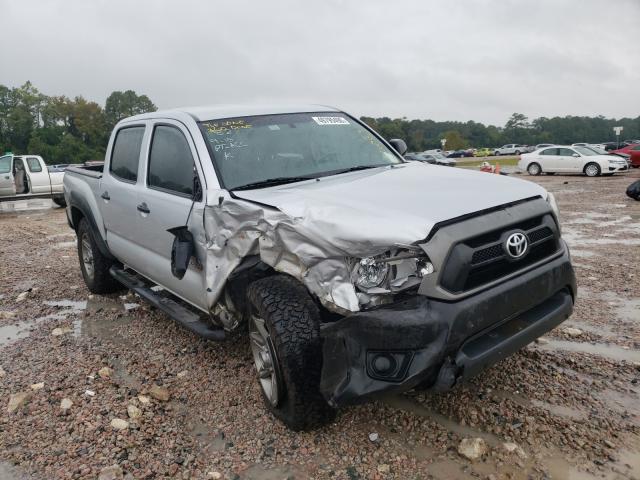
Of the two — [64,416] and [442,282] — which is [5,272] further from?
[442,282]

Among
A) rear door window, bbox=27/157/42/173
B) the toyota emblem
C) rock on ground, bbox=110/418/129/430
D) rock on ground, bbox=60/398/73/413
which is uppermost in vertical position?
the toyota emblem

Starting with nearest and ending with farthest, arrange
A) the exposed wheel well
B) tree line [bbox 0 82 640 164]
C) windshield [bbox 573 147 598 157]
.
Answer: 1. the exposed wheel well
2. windshield [bbox 573 147 598 157]
3. tree line [bbox 0 82 640 164]

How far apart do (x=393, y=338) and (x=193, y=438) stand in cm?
142

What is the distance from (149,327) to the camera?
495 centimetres

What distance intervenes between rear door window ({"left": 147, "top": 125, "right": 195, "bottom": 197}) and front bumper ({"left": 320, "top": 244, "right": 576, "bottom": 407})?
172cm

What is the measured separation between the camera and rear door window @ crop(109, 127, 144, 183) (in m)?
4.69

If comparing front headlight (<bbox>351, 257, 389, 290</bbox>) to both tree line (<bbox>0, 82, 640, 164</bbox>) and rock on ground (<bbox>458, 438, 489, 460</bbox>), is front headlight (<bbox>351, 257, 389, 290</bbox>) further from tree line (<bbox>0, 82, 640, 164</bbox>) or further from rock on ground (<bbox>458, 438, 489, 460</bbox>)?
tree line (<bbox>0, 82, 640, 164</bbox>)

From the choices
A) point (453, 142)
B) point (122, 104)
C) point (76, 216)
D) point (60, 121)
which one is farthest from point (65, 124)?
point (76, 216)

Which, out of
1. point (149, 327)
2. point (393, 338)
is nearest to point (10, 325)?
point (149, 327)

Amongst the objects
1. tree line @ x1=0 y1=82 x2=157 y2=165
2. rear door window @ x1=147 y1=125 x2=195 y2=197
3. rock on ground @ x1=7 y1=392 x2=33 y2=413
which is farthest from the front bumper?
tree line @ x1=0 y1=82 x2=157 y2=165

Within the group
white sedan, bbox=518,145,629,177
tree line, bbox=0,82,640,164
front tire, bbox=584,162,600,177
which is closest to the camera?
white sedan, bbox=518,145,629,177

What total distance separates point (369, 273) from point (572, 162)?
23313 millimetres

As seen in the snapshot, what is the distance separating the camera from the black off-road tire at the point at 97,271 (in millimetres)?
5711

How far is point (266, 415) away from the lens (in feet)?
10.8
